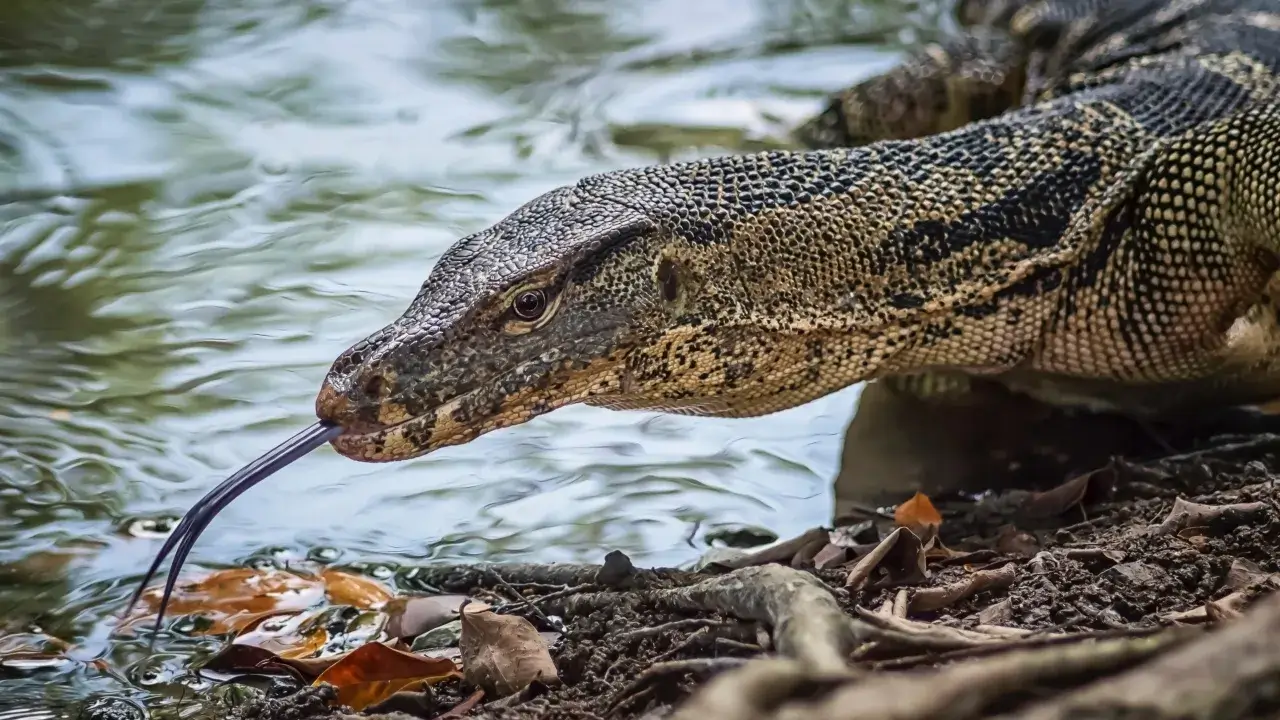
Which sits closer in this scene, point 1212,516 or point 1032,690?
point 1032,690

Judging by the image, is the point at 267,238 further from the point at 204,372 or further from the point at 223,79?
the point at 223,79

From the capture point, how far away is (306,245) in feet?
20.8

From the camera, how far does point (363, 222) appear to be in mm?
6527

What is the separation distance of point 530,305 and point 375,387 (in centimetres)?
47

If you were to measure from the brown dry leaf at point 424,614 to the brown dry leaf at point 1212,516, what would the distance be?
1.77m

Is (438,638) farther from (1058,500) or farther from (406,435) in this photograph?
(1058,500)

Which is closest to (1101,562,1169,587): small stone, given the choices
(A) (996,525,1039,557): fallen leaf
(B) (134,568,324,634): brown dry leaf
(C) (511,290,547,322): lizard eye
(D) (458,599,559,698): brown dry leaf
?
(A) (996,525,1039,557): fallen leaf

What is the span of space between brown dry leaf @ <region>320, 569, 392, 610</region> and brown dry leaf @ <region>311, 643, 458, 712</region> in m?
0.70

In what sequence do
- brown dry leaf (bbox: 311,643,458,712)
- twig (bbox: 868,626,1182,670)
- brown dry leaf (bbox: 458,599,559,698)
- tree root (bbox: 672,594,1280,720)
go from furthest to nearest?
brown dry leaf (bbox: 311,643,458,712) < brown dry leaf (bbox: 458,599,559,698) < twig (bbox: 868,626,1182,670) < tree root (bbox: 672,594,1280,720)

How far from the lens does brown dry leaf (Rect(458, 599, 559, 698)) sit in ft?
9.77

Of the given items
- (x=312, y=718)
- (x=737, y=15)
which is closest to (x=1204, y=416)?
(x=312, y=718)

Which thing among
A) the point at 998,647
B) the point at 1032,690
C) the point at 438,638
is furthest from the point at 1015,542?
the point at 1032,690

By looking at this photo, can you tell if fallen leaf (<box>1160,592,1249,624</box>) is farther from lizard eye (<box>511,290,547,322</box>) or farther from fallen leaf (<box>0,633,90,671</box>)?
fallen leaf (<box>0,633,90,671</box>)

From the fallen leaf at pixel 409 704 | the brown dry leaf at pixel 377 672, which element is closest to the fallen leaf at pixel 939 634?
the fallen leaf at pixel 409 704
